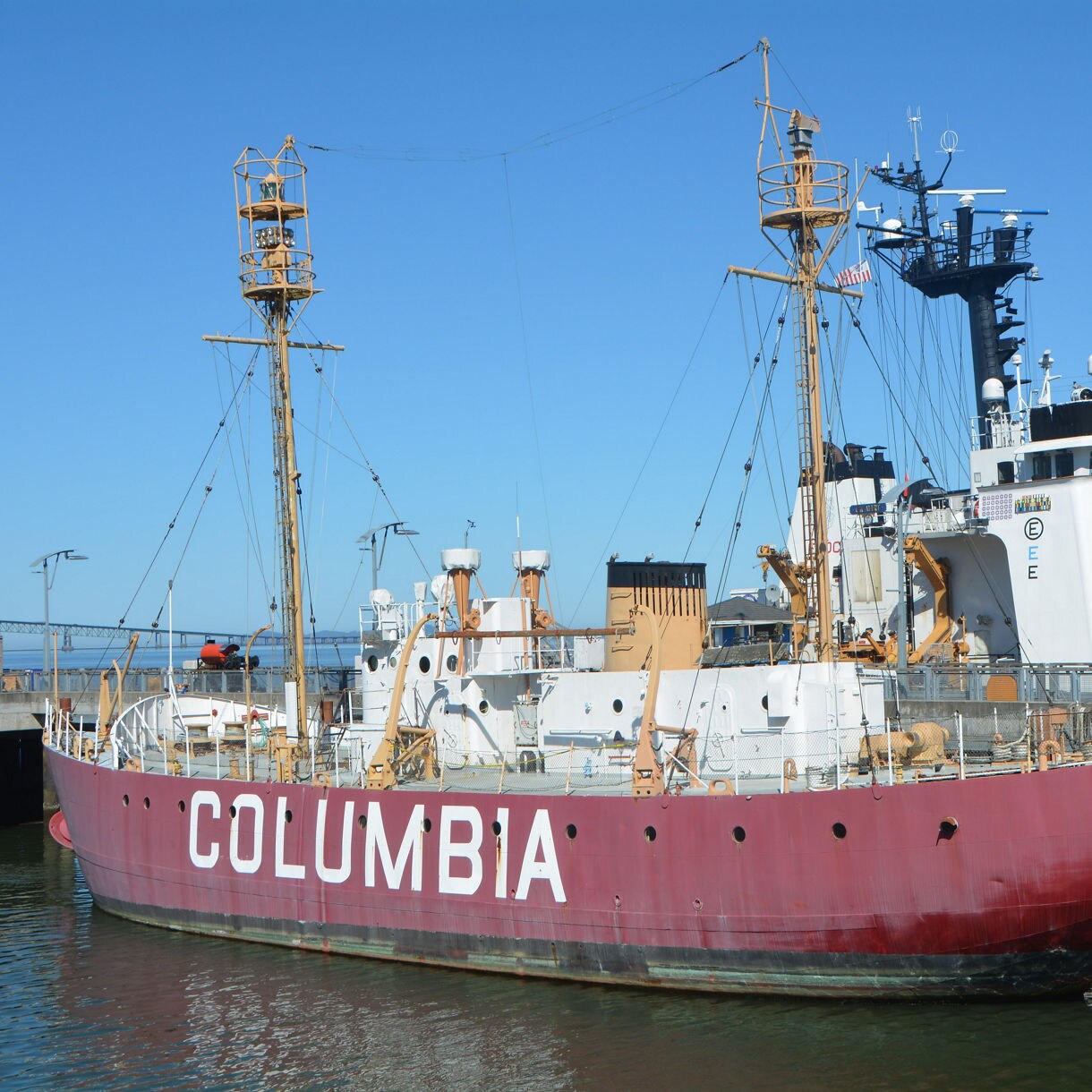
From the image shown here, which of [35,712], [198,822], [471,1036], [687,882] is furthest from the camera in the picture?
[35,712]

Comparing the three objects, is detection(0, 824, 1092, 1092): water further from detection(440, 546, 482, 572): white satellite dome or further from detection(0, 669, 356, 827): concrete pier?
detection(0, 669, 356, 827): concrete pier

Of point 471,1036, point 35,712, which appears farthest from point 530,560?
point 35,712

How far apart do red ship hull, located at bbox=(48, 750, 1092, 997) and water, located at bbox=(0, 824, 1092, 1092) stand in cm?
42

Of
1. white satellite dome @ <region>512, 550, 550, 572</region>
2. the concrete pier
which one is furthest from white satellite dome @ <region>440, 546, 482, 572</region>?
the concrete pier

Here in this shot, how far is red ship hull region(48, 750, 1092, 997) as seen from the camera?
15188 mm

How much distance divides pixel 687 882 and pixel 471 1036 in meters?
3.31

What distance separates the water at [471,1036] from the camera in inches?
567

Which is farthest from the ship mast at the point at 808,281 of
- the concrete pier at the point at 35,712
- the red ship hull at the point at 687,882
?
the concrete pier at the point at 35,712

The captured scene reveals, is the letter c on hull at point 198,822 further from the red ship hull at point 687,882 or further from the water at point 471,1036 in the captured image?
the water at point 471,1036

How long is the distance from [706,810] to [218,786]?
8924mm

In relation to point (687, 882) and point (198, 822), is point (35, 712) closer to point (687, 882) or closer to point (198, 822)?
point (198, 822)

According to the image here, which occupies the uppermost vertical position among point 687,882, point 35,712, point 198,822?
point 35,712

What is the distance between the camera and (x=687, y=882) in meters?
16.8

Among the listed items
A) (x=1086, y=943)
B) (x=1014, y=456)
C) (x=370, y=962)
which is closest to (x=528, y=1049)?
(x=370, y=962)
